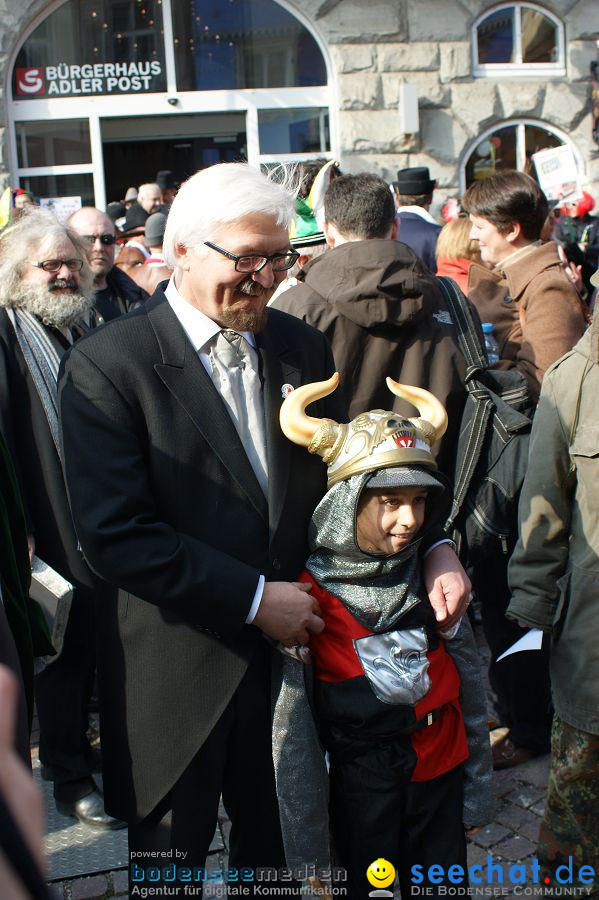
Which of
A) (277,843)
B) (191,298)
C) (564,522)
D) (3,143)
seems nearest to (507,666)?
(564,522)

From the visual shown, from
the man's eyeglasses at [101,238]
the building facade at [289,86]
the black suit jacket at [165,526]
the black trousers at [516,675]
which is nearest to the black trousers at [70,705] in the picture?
the black suit jacket at [165,526]

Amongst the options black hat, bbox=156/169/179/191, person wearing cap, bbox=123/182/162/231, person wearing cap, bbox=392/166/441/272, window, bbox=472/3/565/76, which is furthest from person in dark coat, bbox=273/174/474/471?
window, bbox=472/3/565/76

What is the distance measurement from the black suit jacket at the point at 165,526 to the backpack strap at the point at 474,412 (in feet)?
3.58

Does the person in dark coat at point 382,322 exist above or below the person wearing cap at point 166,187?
below

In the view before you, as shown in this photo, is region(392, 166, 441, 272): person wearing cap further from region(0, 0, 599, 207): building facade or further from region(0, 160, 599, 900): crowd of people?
region(0, 0, 599, 207): building facade

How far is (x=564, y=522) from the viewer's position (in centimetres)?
264

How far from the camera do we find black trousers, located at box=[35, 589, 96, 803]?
3.60m

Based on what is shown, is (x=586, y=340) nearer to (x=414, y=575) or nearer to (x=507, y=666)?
(x=414, y=575)

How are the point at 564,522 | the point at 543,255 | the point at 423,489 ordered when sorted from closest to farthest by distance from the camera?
the point at 423,489 < the point at 564,522 < the point at 543,255

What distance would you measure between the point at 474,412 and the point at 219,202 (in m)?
1.47

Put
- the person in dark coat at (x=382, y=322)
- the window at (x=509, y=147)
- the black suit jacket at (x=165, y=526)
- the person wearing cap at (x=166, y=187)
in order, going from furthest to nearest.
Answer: the window at (x=509, y=147) → the person wearing cap at (x=166, y=187) → the person in dark coat at (x=382, y=322) → the black suit jacket at (x=165, y=526)

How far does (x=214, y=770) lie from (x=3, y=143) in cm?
978

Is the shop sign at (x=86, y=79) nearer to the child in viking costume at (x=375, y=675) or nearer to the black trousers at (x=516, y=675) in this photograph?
the black trousers at (x=516, y=675)

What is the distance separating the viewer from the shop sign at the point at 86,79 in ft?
35.5
